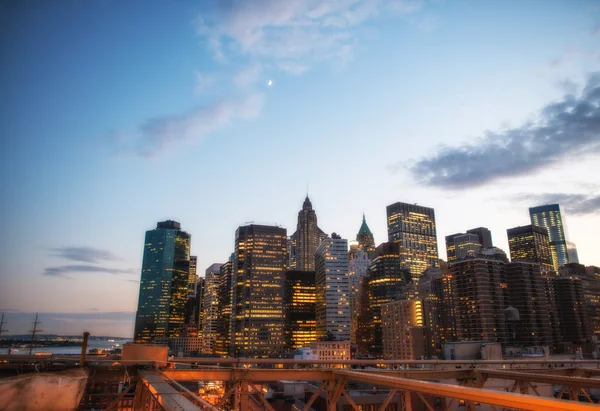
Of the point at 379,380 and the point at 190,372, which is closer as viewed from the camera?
the point at 379,380

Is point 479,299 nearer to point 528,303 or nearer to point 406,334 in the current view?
point 528,303

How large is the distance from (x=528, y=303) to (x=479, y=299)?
29.5 meters

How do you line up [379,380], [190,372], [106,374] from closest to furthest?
[379,380] → [106,374] → [190,372]

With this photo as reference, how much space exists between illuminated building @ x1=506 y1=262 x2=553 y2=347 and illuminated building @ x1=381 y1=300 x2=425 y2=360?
133 ft

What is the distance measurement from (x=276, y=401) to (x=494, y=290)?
148 meters

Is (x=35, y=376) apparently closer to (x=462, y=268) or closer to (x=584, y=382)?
(x=584, y=382)

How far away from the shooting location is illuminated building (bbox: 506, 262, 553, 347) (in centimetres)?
17688

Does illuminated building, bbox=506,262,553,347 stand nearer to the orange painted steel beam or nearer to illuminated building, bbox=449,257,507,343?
illuminated building, bbox=449,257,507,343

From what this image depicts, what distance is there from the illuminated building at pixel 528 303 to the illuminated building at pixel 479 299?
708 centimetres

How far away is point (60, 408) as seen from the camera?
8188 mm

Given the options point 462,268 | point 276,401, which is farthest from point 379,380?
point 462,268

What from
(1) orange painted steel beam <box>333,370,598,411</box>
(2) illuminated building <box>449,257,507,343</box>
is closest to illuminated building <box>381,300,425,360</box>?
(2) illuminated building <box>449,257,507,343</box>

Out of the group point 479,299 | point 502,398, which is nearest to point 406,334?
point 479,299

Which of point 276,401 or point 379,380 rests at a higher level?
point 379,380
